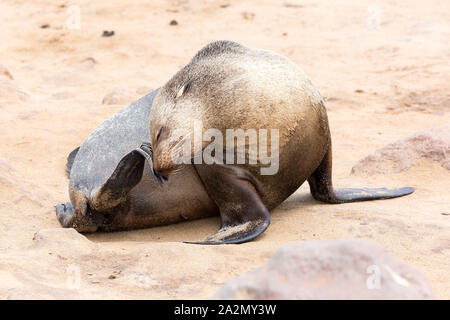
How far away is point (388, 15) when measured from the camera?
34.7ft

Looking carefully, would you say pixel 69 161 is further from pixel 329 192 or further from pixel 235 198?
pixel 329 192

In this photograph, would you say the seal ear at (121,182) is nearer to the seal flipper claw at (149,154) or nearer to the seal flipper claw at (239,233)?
the seal flipper claw at (149,154)

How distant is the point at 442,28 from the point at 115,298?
837 cm

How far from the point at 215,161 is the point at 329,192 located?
85 cm

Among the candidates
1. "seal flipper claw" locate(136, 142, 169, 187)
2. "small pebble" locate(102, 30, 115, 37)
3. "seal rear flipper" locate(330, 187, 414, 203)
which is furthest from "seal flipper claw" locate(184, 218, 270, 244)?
"small pebble" locate(102, 30, 115, 37)

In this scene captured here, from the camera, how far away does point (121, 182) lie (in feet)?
11.8

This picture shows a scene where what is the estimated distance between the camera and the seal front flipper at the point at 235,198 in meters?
3.35

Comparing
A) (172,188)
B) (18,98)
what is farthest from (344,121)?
(18,98)

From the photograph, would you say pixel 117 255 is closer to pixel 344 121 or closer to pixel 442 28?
pixel 344 121

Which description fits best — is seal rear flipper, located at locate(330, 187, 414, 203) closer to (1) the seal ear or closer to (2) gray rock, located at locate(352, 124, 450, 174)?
(2) gray rock, located at locate(352, 124, 450, 174)

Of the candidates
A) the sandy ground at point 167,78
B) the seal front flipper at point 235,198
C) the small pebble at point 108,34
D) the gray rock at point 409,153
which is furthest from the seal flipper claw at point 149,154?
the small pebble at point 108,34

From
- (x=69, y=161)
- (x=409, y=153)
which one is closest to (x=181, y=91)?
(x=69, y=161)

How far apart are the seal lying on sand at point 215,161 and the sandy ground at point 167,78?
0.41 feet

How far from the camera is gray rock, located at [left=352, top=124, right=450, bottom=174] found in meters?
4.52
